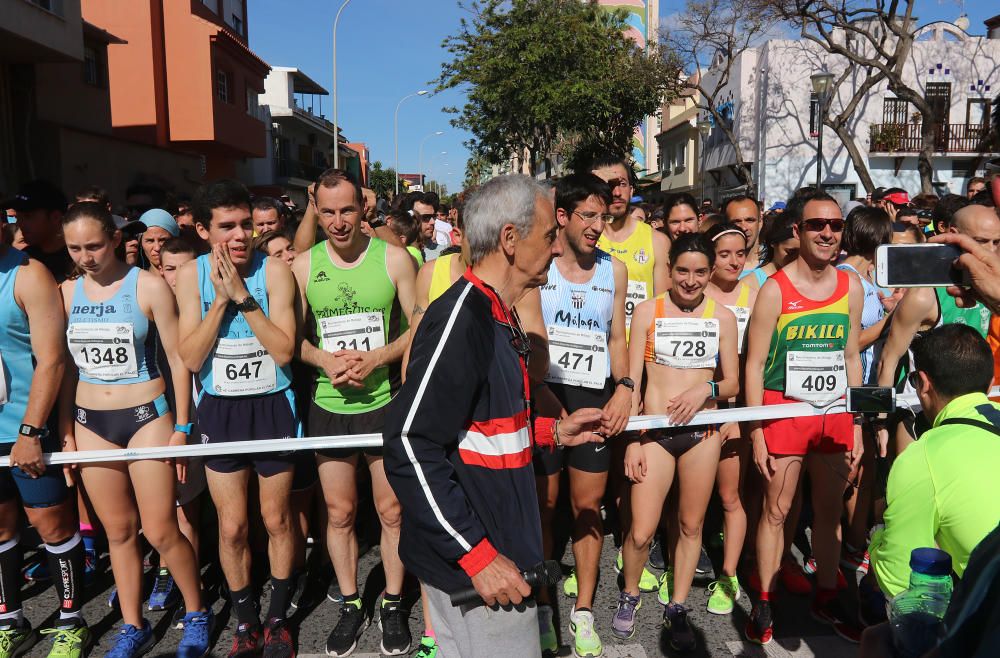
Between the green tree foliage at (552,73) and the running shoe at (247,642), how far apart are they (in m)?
22.4

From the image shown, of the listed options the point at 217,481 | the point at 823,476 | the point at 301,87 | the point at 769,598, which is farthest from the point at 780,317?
the point at 301,87

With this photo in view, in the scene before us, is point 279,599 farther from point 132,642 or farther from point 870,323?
point 870,323

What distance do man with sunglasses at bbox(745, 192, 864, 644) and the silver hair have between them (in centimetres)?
197

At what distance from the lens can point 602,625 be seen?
12.7 feet

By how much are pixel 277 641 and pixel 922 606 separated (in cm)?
293

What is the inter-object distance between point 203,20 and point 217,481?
85.3 feet

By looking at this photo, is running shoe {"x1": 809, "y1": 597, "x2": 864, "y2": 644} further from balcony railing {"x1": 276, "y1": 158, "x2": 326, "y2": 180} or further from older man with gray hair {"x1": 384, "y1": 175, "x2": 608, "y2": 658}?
balcony railing {"x1": 276, "y1": 158, "x2": 326, "y2": 180}

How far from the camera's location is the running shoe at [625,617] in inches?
147

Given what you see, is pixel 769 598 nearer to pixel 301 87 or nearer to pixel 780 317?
pixel 780 317

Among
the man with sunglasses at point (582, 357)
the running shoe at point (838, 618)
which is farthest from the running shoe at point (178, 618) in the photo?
the running shoe at point (838, 618)

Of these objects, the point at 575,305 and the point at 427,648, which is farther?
the point at 575,305

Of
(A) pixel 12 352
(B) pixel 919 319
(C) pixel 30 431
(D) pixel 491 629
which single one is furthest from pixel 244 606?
(B) pixel 919 319

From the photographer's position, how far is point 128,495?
11.7 ft

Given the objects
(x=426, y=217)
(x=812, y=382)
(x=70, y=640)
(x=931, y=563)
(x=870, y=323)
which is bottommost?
(x=70, y=640)
